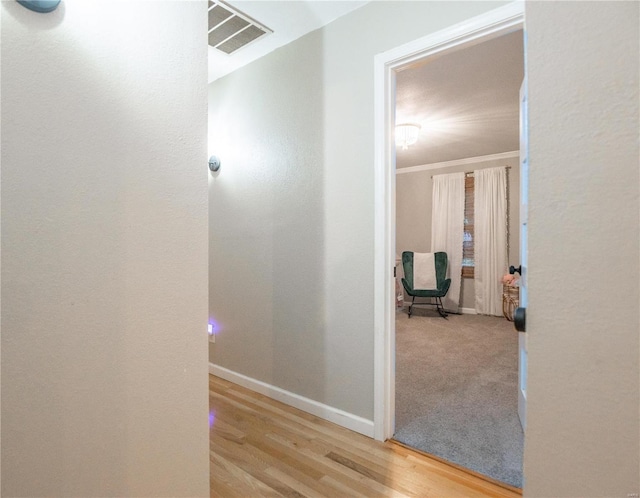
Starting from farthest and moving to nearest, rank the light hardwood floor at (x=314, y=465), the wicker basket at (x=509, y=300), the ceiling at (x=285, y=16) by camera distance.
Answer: the wicker basket at (x=509, y=300) → the ceiling at (x=285, y=16) → the light hardwood floor at (x=314, y=465)

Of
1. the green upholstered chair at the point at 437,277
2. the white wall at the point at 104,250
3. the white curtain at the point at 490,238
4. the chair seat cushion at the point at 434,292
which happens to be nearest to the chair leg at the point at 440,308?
the green upholstered chair at the point at 437,277

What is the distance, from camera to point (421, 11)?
1805 millimetres

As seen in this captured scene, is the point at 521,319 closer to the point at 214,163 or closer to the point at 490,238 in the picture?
the point at 214,163

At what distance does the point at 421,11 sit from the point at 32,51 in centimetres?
176

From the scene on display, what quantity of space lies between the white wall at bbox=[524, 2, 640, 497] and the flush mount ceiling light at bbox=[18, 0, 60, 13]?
3.50 feet

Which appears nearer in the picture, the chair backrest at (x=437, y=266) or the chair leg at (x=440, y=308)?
the chair leg at (x=440, y=308)

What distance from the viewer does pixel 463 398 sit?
8.23ft

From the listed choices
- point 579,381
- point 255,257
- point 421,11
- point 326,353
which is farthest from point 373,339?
point 421,11

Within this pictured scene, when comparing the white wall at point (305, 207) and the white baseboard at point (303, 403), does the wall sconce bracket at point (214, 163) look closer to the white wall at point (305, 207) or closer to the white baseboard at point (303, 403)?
the white wall at point (305, 207)

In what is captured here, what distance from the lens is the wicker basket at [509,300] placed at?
4.84 meters

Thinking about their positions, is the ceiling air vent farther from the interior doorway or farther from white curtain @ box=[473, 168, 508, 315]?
white curtain @ box=[473, 168, 508, 315]

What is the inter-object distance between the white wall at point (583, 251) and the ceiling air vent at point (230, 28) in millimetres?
1938

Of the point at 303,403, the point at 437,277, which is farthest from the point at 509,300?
the point at 303,403

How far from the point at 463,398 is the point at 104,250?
2528mm
